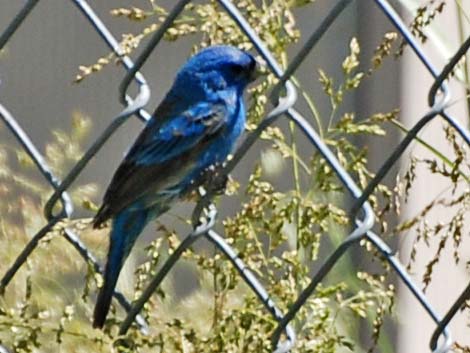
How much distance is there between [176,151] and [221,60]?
180 millimetres

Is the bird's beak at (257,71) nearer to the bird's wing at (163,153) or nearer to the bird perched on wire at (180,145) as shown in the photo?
the bird perched on wire at (180,145)

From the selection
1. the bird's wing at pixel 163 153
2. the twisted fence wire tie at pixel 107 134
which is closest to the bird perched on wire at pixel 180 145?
the bird's wing at pixel 163 153

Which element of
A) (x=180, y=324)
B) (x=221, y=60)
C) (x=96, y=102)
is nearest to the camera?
(x=180, y=324)

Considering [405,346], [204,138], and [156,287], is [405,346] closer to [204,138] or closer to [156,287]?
[204,138]

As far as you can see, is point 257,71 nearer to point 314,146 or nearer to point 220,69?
point 220,69

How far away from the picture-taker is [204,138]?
8.57ft

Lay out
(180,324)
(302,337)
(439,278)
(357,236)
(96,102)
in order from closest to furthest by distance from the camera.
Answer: (357,236) < (180,324) < (302,337) < (439,278) < (96,102)

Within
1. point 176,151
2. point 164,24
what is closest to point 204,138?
point 176,151

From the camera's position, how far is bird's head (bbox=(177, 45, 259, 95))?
8.11 feet

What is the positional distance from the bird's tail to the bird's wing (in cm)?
6

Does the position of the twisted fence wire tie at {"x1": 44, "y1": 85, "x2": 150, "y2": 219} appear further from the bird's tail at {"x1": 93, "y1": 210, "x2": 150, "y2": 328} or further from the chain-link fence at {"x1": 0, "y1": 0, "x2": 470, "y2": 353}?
the bird's tail at {"x1": 93, "y1": 210, "x2": 150, "y2": 328}

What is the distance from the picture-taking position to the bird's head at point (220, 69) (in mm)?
2473

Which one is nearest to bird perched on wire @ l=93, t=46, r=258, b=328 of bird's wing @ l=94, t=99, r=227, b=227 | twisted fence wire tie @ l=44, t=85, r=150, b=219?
bird's wing @ l=94, t=99, r=227, b=227

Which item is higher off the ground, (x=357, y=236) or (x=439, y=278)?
(x=357, y=236)
